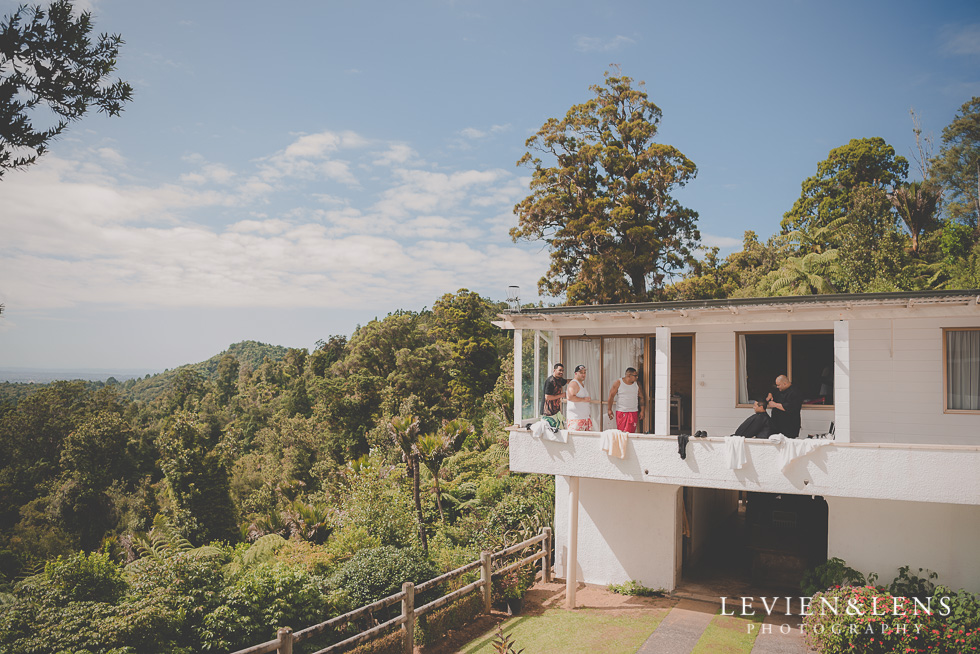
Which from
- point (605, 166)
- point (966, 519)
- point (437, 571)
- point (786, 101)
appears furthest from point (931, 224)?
point (437, 571)

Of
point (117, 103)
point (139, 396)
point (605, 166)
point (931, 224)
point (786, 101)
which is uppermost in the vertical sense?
point (786, 101)

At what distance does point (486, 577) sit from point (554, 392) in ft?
13.2

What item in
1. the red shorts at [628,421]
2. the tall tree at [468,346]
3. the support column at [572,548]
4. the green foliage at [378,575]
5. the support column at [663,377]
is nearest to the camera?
the support column at [663,377]

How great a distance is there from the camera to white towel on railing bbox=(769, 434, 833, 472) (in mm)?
9398

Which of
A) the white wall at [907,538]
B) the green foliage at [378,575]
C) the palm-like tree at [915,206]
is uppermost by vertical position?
the palm-like tree at [915,206]

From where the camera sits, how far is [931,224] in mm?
30547

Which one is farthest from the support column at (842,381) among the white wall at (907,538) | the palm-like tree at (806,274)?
the palm-like tree at (806,274)

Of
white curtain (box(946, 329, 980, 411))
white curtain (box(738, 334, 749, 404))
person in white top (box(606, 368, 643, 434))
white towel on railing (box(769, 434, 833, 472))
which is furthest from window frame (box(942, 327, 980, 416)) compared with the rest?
person in white top (box(606, 368, 643, 434))

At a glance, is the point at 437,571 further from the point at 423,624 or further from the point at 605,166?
the point at 605,166

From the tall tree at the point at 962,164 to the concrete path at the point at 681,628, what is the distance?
33.6m

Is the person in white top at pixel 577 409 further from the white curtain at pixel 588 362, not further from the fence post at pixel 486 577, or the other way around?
the fence post at pixel 486 577

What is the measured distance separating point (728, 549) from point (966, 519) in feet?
21.5

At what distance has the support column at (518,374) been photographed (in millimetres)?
12516

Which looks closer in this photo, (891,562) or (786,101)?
(891,562)
